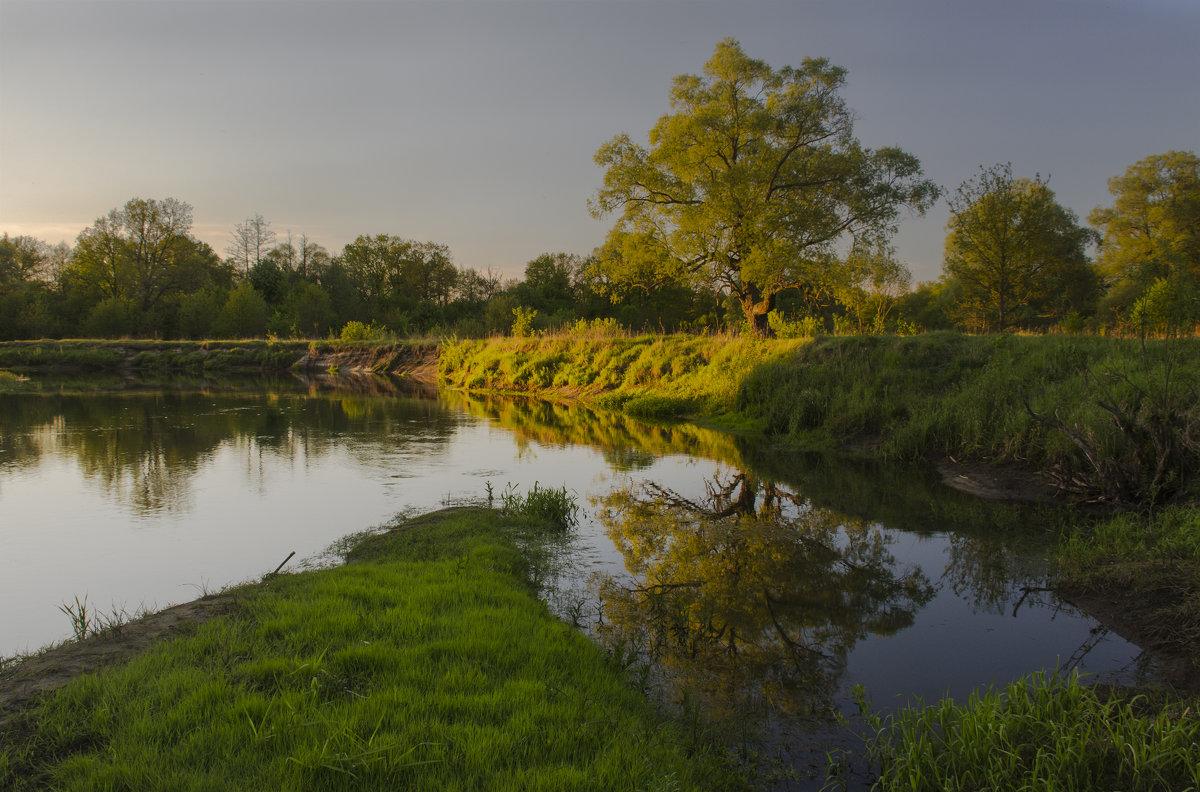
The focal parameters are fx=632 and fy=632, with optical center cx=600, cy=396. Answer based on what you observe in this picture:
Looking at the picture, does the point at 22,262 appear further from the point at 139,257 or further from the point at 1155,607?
the point at 1155,607

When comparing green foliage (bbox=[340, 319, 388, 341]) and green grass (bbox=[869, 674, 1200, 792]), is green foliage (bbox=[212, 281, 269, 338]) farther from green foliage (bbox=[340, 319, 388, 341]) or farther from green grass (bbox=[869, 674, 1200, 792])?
green grass (bbox=[869, 674, 1200, 792])

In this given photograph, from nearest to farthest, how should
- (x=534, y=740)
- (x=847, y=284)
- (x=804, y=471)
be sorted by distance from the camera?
1. (x=534, y=740)
2. (x=804, y=471)
3. (x=847, y=284)

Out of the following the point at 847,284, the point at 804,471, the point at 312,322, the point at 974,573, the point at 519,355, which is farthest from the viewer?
the point at 312,322

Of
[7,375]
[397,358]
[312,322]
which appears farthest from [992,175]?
[312,322]

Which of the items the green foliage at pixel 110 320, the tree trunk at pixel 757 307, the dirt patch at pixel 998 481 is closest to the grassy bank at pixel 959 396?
the dirt patch at pixel 998 481

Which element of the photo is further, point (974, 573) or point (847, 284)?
point (847, 284)

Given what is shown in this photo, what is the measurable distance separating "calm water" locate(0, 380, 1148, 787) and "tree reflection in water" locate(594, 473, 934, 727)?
3 centimetres

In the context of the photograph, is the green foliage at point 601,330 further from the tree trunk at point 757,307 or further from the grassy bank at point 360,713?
the grassy bank at point 360,713

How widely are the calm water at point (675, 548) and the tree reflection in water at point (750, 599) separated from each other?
0.03 meters

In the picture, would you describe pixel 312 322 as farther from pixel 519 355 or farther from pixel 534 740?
pixel 534 740

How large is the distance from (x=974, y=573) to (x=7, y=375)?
42629 mm

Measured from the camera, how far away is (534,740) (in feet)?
10.2

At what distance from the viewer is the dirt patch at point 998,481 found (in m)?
9.42

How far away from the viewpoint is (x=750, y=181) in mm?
26422
